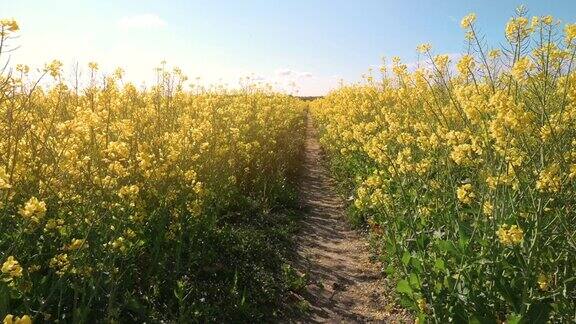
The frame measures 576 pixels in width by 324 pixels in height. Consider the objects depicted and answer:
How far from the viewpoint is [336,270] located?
5.41m

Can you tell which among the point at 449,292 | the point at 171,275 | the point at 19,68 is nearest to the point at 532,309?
the point at 449,292

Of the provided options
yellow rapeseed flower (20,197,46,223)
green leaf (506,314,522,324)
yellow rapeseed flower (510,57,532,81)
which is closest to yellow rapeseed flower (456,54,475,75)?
yellow rapeseed flower (510,57,532,81)

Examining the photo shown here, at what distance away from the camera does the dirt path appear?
4.48 metres

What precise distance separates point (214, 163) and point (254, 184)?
186 centimetres

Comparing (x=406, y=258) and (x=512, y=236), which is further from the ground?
(x=512, y=236)

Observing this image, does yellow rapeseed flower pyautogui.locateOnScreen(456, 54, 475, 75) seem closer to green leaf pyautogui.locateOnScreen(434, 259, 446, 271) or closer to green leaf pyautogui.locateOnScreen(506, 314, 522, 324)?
green leaf pyautogui.locateOnScreen(434, 259, 446, 271)

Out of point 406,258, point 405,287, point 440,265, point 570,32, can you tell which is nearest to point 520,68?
point 570,32

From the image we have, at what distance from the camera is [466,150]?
11.4 feet

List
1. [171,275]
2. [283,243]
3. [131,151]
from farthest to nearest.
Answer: [283,243], [171,275], [131,151]

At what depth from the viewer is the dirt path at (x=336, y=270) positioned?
448 centimetres

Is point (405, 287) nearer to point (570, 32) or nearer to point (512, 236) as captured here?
point (512, 236)

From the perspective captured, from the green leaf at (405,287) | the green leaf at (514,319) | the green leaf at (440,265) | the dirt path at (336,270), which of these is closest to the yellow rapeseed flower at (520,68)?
the green leaf at (440,265)

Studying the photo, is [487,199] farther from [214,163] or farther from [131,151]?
[214,163]

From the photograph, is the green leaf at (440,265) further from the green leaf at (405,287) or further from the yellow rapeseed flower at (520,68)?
the yellow rapeseed flower at (520,68)
